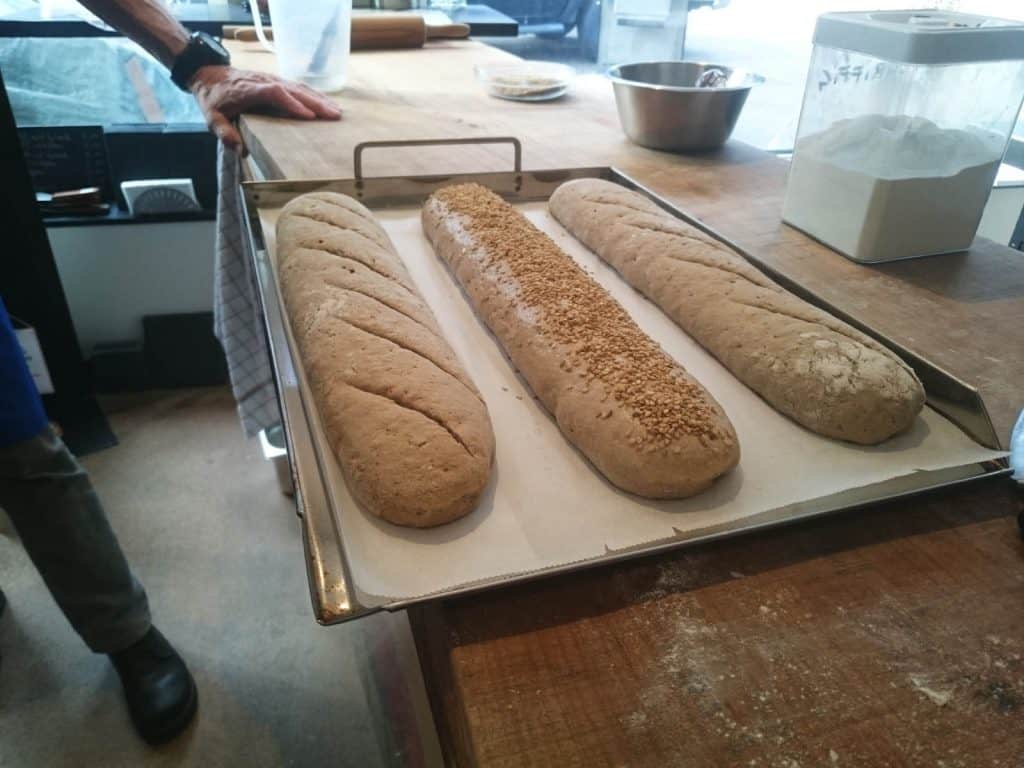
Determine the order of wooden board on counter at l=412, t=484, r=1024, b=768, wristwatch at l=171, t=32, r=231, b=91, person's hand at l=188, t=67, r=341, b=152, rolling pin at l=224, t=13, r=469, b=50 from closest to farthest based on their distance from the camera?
wooden board on counter at l=412, t=484, r=1024, b=768 → person's hand at l=188, t=67, r=341, b=152 → wristwatch at l=171, t=32, r=231, b=91 → rolling pin at l=224, t=13, r=469, b=50

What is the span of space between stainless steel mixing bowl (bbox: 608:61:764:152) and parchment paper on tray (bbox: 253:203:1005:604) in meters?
1.00

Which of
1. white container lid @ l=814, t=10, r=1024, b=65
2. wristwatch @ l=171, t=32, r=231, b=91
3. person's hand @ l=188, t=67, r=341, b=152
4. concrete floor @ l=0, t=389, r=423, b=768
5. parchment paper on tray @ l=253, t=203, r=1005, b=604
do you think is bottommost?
concrete floor @ l=0, t=389, r=423, b=768

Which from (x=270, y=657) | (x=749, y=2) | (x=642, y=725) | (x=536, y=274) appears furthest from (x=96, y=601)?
(x=749, y=2)

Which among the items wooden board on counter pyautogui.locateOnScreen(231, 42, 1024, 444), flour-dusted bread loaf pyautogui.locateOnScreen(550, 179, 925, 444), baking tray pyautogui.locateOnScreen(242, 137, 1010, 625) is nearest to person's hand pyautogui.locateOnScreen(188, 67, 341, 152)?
wooden board on counter pyautogui.locateOnScreen(231, 42, 1024, 444)

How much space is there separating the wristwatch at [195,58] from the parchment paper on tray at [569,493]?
1.53 m

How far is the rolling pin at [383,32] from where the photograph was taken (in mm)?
2895

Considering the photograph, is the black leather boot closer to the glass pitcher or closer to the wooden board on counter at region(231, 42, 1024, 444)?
the wooden board on counter at region(231, 42, 1024, 444)

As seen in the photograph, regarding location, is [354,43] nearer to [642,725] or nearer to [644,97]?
[644,97]

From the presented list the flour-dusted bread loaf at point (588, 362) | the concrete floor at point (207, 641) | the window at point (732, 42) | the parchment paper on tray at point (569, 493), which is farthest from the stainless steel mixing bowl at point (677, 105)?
the concrete floor at point (207, 641)

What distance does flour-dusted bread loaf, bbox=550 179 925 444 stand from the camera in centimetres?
84

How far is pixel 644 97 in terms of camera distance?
1.80m

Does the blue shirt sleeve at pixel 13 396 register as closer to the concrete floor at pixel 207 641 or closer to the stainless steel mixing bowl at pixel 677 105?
the concrete floor at pixel 207 641

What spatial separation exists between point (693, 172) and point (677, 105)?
18 cm

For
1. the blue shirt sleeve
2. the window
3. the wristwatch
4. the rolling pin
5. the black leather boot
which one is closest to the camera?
the blue shirt sleeve
